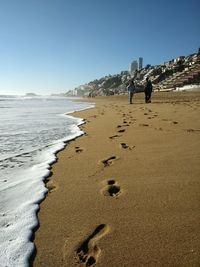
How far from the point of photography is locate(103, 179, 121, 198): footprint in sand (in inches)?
107

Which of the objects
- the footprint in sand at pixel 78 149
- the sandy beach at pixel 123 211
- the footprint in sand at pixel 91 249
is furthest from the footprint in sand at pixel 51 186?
the footprint in sand at pixel 78 149

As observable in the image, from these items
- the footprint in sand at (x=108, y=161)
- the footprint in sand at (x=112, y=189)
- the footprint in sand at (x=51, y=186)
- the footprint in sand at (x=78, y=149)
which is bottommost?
the footprint in sand at (x=78, y=149)

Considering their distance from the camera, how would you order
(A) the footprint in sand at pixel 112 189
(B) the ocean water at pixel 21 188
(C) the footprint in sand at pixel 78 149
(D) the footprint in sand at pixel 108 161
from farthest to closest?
(C) the footprint in sand at pixel 78 149 → (D) the footprint in sand at pixel 108 161 → (A) the footprint in sand at pixel 112 189 → (B) the ocean water at pixel 21 188

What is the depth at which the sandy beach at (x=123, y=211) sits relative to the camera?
1.77 meters

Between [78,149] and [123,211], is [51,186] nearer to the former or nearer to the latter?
[123,211]

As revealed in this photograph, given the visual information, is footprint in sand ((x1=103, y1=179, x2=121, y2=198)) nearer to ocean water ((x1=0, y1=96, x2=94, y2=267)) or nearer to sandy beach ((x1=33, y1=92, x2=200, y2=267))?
sandy beach ((x1=33, y1=92, x2=200, y2=267))

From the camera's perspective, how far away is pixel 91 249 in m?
1.86

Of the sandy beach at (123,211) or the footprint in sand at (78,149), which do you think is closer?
the sandy beach at (123,211)

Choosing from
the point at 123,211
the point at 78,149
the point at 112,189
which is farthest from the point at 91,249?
the point at 78,149

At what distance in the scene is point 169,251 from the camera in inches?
69.7

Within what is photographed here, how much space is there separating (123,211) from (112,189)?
1.78ft

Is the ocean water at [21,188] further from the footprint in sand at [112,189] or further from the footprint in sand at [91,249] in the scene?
the footprint in sand at [112,189]

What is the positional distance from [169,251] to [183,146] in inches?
108

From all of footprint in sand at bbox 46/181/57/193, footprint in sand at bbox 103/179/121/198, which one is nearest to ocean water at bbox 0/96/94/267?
footprint in sand at bbox 46/181/57/193
